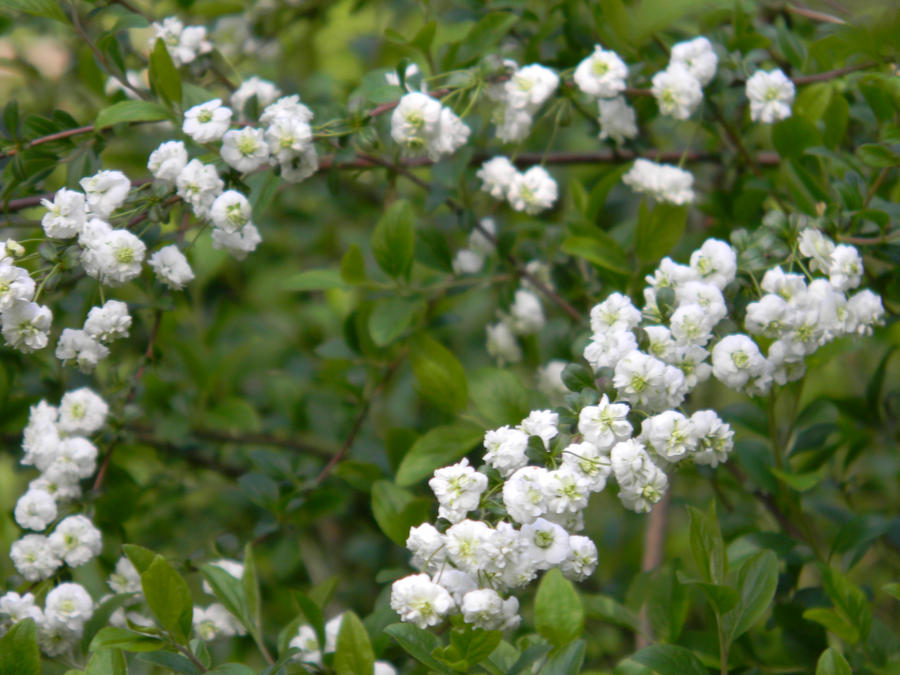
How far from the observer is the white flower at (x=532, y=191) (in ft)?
4.55

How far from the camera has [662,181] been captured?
4.41 ft

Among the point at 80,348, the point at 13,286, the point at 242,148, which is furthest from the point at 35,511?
the point at 242,148

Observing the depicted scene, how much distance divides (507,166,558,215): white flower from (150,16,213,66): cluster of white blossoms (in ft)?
1.85

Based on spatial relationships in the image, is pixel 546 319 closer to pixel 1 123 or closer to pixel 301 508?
pixel 301 508

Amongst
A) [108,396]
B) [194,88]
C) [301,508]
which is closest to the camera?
[194,88]

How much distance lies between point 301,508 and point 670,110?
0.90 m

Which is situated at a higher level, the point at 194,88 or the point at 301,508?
the point at 194,88

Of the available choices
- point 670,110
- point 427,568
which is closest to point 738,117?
point 670,110

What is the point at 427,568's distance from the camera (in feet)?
3.02

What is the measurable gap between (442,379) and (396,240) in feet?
0.76

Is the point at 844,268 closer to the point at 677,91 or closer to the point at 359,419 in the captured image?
the point at 677,91

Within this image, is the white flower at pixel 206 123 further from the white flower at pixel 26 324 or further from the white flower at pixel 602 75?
the white flower at pixel 602 75

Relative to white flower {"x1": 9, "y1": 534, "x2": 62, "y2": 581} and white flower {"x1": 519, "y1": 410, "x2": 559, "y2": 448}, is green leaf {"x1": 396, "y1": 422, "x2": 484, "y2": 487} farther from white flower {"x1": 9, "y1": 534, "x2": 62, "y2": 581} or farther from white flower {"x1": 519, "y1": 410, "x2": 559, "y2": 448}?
white flower {"x1": 9, "y1": 534, "x2": 62, "y2": 581}

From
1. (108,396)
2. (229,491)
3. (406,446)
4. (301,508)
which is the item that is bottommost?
(229,491)
